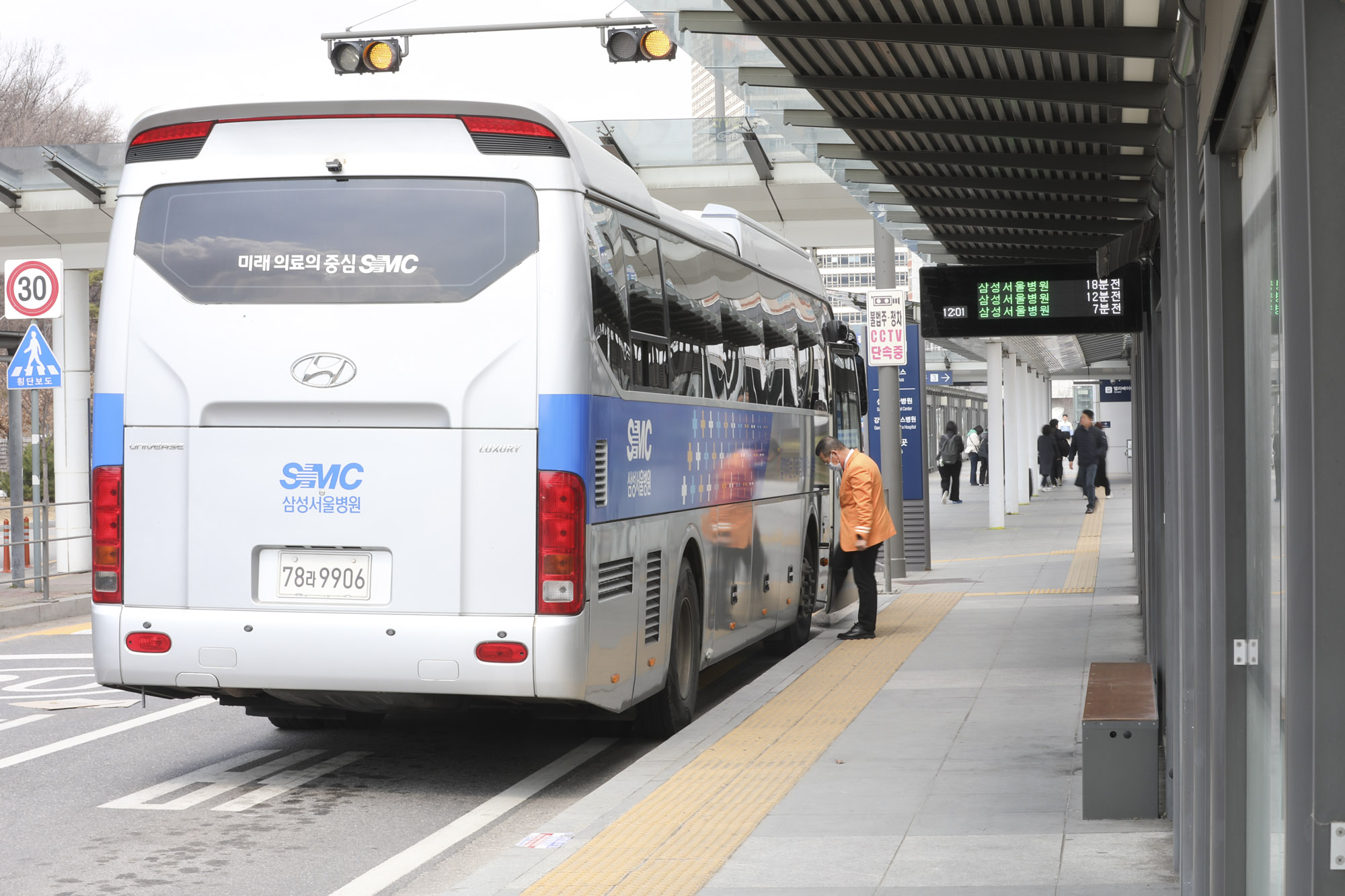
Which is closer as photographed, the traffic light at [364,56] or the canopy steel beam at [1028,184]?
the canopy steel beam at [1028,184]

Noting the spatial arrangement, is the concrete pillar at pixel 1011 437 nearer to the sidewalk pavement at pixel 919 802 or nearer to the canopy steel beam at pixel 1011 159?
the sidewalk pavement at pixel 919 802

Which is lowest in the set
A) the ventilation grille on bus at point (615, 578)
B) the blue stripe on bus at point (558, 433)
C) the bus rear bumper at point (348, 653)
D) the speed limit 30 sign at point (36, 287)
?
the bus rear bumper at point (348, 653)

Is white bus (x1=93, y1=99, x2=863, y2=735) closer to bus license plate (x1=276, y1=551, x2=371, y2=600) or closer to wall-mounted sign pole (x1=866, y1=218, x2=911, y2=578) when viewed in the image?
bus license plate (x1=276, y1=551, x2=371, y2=600)

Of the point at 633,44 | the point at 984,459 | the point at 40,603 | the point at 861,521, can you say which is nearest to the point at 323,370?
the point at 861,521

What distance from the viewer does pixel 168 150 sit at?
7730 mm

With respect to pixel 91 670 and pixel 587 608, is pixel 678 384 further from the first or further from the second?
pixel 91 670

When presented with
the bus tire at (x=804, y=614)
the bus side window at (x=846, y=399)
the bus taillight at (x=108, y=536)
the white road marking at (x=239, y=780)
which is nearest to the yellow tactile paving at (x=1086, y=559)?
the bus side window at (x=846, y=399)

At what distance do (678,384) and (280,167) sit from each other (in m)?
2.70

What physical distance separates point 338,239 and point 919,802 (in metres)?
3.70

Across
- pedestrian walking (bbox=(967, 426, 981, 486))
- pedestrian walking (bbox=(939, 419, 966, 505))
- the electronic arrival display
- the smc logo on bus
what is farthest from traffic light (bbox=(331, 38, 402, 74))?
pedestrian walking (bbox=(967, 426, 981, 486))

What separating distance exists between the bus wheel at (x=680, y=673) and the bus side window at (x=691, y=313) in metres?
1.12

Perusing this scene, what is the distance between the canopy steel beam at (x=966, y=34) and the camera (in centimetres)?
600

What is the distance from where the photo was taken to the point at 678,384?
925cm

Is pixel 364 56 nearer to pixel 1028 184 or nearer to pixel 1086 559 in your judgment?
pixel 1028 184
